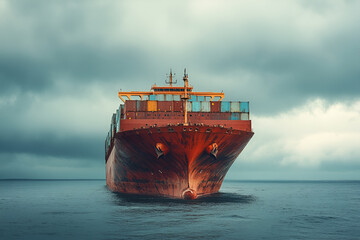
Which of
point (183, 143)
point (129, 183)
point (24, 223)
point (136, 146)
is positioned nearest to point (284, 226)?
point (183, 143)

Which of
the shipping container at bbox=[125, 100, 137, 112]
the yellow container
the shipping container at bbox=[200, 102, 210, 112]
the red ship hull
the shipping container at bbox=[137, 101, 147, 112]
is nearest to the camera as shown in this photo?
the red ship hull

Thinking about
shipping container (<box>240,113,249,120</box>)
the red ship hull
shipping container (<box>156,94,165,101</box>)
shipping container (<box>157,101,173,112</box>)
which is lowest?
the red ship hull

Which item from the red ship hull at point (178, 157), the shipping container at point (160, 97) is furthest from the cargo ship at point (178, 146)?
the shipping container at point (160, 97)

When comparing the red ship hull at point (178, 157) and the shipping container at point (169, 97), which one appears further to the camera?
the shipping container at point (169, 97)

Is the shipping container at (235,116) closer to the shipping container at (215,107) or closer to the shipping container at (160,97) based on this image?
the shipping container at (215,107)

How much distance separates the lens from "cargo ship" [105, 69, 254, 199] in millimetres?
25141

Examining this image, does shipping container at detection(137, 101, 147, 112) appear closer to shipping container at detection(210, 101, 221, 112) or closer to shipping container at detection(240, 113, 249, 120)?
shipping container at detection(210, 101, 221, 112)

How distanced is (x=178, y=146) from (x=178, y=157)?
3.39 feet

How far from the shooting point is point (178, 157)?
A: 25594 mm

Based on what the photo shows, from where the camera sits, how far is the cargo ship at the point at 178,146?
25.1 m

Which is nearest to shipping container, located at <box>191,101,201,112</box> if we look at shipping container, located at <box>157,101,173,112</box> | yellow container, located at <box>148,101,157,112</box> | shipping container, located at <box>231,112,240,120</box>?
shipping container, located at <box>157,101,173,112</box>

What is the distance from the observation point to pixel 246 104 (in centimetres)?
3728

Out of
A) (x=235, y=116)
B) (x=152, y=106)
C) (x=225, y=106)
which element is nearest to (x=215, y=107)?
(x=225, y=106)

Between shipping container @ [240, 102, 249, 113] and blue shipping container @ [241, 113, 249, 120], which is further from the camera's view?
shipping container @ [240, 102, 249, 113]
